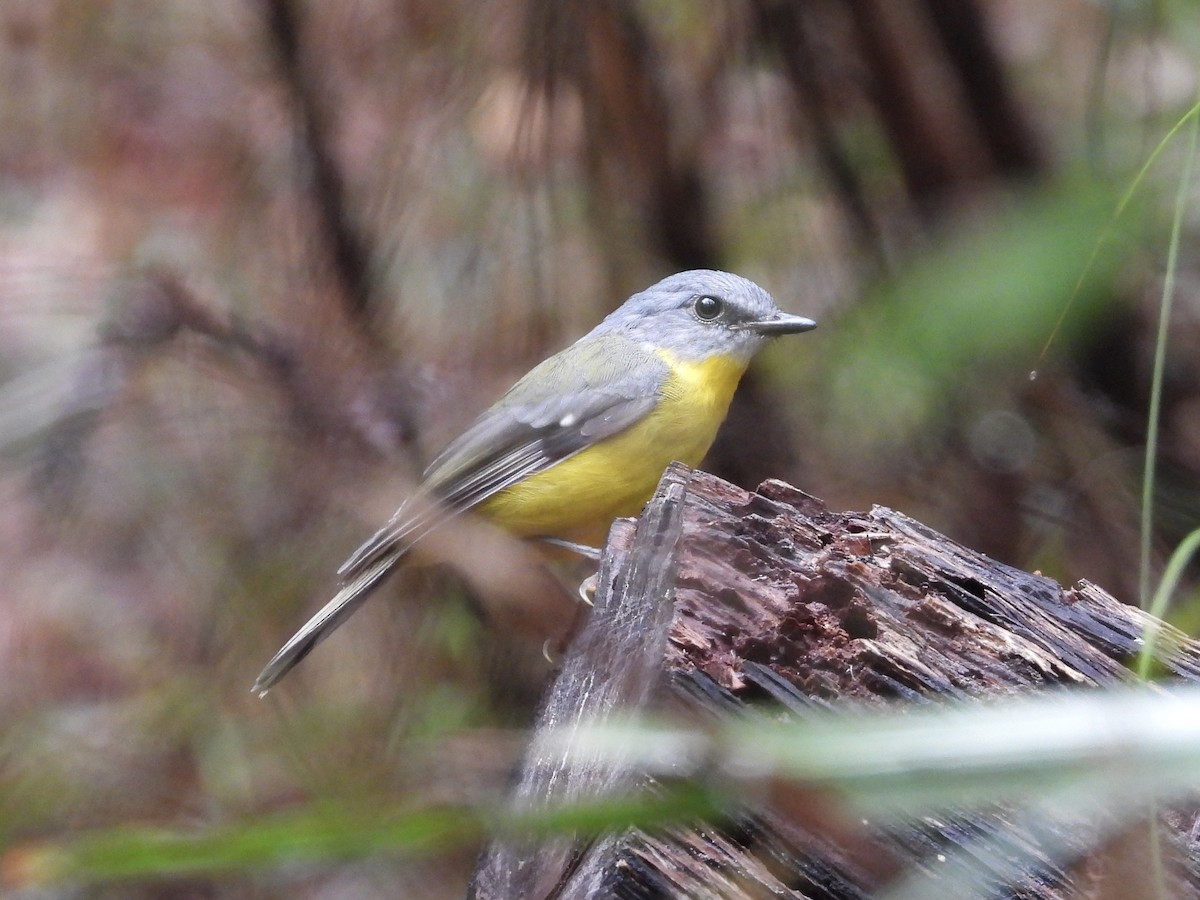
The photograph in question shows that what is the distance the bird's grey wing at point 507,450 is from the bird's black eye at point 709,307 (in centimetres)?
25

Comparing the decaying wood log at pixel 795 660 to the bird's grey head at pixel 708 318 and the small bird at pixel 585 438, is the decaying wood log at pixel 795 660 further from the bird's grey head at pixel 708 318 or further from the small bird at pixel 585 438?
the bird's grey head at pixel 708 318

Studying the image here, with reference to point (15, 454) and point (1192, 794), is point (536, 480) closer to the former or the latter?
point (15, 454)

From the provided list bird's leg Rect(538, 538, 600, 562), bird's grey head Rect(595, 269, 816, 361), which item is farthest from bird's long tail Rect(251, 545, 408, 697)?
bird's grey head Rect(595, 269, 816, 361)

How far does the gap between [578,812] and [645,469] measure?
9.81 ft

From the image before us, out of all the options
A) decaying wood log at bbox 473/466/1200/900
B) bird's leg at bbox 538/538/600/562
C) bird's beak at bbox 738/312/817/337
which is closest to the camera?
decaying wood log at bbox 473/466/1200/900

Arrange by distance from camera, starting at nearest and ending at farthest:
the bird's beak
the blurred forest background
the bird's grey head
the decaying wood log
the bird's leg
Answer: the decaying wood log, the bird's leg, the bird's beak, the bird's grey head, the blurred forest background

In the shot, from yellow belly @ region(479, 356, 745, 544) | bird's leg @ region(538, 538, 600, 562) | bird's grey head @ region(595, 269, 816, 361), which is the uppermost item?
bird's grey head @ region(595, 269, 816, 361)

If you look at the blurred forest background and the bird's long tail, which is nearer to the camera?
the bird's long tail

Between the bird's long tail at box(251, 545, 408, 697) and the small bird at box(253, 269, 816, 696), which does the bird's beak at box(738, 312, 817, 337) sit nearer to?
the small bird at box(253, 269, 816, 696)

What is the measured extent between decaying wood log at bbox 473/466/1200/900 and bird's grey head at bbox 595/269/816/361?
1.61 m

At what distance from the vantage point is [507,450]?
379 centimetres

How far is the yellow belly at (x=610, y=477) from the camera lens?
363 cm

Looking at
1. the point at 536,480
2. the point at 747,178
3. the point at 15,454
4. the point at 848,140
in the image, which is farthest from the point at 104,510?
the point at 848,140

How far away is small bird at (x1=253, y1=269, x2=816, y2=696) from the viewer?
12.0 ft
